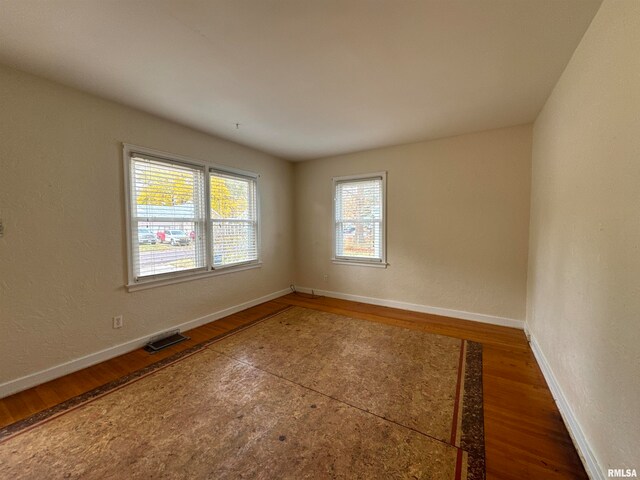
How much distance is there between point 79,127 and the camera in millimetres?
2361

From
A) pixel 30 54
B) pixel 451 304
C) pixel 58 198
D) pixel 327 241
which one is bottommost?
pixel 451 304

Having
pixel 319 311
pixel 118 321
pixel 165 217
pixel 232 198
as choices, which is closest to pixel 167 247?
pixel 165 217

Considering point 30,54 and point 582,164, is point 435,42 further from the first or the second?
point 30,54

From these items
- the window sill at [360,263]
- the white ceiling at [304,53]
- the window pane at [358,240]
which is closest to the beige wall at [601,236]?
the white ceiling at [304,53]

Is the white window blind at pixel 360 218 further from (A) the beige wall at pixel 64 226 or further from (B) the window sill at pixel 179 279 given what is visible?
(A) the beige wall at pixel 64 226

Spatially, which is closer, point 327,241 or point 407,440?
point 407,440

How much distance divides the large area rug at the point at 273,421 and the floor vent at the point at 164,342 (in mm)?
331

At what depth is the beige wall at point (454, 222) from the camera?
10.7 feet

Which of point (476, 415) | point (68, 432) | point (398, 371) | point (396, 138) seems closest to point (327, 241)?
point (396, 138)

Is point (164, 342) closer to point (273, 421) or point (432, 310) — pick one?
point (273, 421)

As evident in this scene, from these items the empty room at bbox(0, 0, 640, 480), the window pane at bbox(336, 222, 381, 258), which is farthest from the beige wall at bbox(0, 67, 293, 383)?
the window pane at bbox(336, 222, 381, 258)

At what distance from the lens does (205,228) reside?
347 cm

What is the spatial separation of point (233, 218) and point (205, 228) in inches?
21.0

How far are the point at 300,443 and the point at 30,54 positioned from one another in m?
3.26
